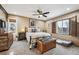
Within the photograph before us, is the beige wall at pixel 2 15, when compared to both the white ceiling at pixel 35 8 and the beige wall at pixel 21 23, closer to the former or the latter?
the white ceiling at pixel 35 8

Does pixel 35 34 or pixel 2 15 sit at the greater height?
pixel 2 15

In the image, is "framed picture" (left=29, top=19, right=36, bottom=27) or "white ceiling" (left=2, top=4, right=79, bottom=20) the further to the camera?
"framed picture" (left=29, top=19, right=36, bottom=27)

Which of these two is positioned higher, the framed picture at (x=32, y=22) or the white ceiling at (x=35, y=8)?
the white ceiling at (x=35, y=8)

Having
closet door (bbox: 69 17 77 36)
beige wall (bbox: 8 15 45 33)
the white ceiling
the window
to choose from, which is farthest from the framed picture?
closet door (bbox: 69 17 77 36)

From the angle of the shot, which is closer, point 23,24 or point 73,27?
point 73,27

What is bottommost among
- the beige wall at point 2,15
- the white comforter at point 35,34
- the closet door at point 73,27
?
the white comforter at point 35,34

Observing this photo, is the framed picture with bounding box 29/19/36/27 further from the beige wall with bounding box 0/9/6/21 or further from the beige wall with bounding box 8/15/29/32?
the beige wall with bounding box 0/9/6/21

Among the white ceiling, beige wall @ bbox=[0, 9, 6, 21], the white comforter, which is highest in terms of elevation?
the white ceiling

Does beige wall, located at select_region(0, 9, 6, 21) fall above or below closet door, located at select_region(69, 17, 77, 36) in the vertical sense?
above

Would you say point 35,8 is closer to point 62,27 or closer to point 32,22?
point 32,22

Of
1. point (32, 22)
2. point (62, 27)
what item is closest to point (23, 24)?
point (32, 22)

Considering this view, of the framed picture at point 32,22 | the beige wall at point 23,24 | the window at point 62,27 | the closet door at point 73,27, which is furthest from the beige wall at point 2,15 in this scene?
the closet door at point 73,27

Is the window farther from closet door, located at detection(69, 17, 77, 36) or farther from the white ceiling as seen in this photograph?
the white ceiling

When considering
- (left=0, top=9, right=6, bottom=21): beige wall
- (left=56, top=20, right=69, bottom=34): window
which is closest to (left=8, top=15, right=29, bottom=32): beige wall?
(left=0, top=9, right=6, bottom=21): beige wall
